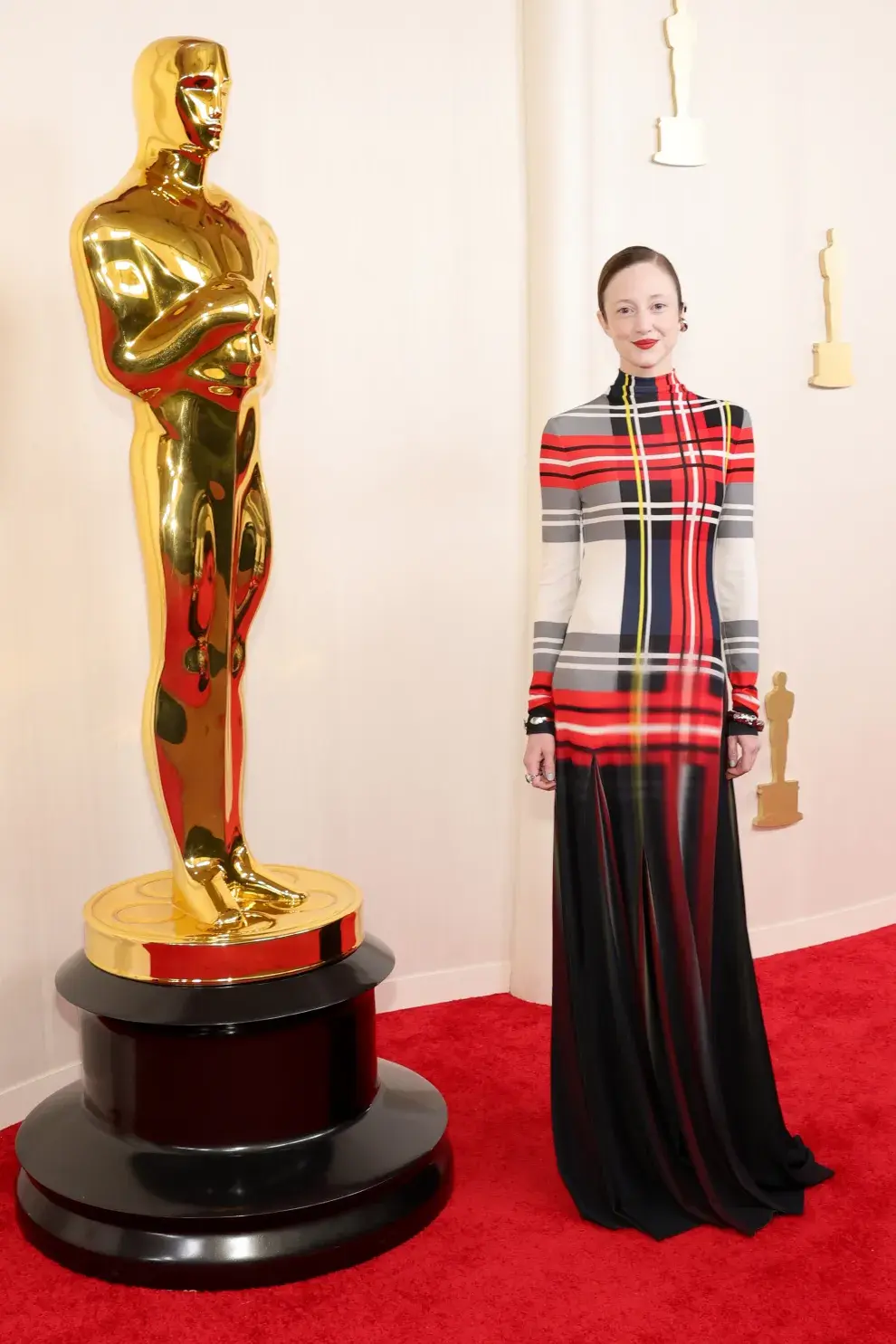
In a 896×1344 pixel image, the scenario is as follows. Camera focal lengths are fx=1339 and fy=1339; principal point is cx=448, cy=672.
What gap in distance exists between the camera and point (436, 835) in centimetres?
355

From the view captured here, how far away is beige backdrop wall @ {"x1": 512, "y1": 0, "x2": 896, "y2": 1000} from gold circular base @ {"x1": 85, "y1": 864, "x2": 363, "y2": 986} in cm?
122

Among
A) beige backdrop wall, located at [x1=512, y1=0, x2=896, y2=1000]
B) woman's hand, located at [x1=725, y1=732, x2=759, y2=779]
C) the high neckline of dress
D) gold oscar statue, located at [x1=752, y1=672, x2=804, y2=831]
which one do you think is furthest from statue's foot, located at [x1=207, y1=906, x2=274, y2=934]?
gold oscar statue, located at [x1=752, y1=672, x2=804, y2=831]

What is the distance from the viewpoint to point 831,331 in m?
3.87

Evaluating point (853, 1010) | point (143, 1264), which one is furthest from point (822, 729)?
point (143, 1264)

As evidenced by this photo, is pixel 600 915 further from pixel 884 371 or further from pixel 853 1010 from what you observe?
pixel 884 371

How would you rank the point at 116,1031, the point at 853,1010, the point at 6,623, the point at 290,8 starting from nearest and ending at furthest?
1. the point at 116,1031
2. the point at 6,623
3. the point at 290,8
4. the point at 853,1010

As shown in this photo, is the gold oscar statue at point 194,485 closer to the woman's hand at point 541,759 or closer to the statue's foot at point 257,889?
the statue's foot at point 257,889

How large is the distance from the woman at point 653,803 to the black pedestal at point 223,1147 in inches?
14.0

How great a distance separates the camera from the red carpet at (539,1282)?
1.97m

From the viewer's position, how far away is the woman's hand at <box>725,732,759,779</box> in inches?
93.8

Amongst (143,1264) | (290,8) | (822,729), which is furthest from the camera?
(822,729)

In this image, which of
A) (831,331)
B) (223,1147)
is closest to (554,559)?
(223,1147)

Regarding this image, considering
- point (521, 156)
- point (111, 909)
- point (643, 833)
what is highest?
point (521, 156)

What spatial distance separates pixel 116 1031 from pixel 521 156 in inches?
94.1
